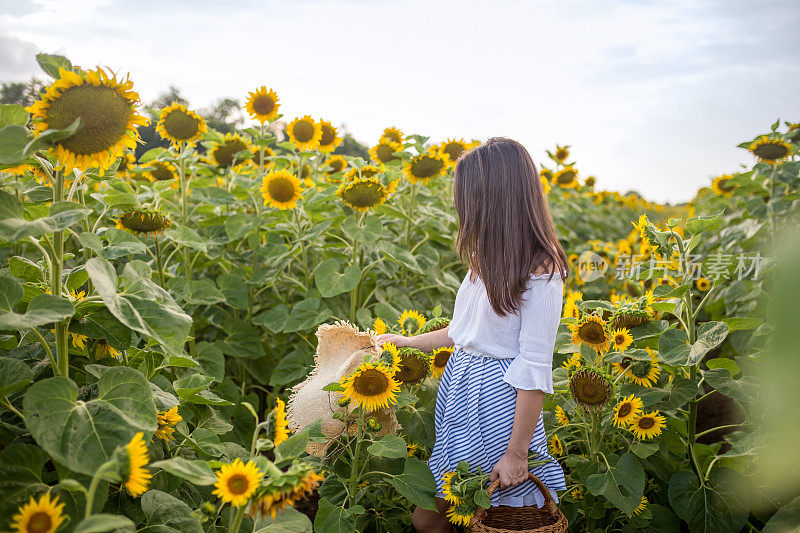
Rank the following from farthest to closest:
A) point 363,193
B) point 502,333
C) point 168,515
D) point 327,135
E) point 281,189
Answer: point 327,135 < point 281,189 < point 363,193 < point 502,333 < point 168,515

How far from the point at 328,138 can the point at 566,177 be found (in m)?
2.38

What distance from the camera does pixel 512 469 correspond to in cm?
152

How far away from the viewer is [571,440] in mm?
1930

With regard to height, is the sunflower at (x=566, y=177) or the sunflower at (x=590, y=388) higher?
the sunflower at (x=566, y=177)

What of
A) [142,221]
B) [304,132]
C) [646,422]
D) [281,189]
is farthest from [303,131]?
[646,422]

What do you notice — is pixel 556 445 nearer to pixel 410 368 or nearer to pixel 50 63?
pixel 410 368

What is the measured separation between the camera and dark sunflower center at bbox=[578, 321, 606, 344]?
181 cm

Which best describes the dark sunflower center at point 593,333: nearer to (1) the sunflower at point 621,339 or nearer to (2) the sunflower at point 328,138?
(1) the sunflower at point 621,339

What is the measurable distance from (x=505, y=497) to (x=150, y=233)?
4.77ft

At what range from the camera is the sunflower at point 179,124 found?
8.57 feet

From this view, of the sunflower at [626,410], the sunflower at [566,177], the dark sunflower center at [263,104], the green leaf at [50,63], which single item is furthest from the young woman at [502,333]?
the sunflower at [566,177]

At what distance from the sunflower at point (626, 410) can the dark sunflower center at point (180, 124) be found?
81.0 inches

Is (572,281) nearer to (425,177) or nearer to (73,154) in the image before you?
(425,177)

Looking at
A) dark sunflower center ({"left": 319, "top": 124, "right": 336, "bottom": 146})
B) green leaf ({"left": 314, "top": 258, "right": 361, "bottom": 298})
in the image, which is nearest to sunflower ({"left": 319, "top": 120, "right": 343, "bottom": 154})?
dark sunflower center ({"left": 319, "top": 124, "right": 336, "bottom": 146})
